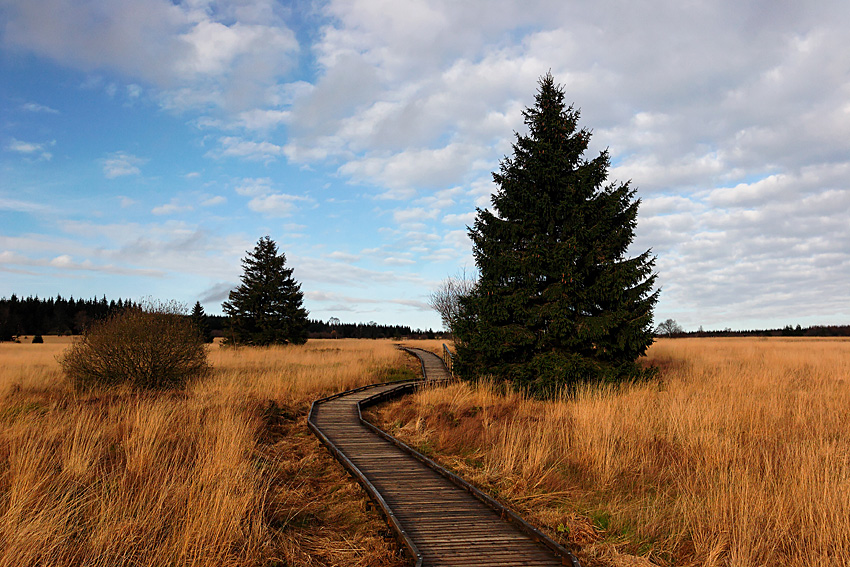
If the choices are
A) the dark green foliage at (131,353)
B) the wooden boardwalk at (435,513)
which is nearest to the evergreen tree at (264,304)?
the dark green foliage at (131,353)

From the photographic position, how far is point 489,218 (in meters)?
16.2

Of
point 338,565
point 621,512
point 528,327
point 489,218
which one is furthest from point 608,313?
point 338,565

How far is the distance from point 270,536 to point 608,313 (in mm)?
11559

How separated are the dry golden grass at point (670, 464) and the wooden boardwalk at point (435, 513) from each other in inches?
20.4

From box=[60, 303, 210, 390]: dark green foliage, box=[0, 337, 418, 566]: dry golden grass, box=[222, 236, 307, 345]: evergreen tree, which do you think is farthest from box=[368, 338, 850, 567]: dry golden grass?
box=[222, 236, 307, 345]: evergreen tree

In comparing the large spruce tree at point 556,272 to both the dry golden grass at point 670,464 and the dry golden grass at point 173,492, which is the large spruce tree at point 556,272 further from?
the dry golden grass at point 173,492

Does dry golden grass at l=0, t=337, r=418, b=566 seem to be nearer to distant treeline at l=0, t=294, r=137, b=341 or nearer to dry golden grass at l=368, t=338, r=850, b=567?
dry golden grass at l=368, t=338, r=850, b=567

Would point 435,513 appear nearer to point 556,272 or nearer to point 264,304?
point 556,272

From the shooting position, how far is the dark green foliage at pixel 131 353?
16.8 metres

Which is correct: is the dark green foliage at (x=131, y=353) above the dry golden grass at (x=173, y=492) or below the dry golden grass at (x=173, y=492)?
above

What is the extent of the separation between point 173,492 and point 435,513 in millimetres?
3666

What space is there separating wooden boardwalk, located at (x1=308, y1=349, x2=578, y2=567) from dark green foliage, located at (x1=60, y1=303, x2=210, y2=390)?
8.50 m

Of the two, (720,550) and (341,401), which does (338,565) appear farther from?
(341,401)

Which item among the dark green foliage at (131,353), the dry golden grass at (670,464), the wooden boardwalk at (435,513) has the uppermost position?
the dark green foliage at (131,353)
